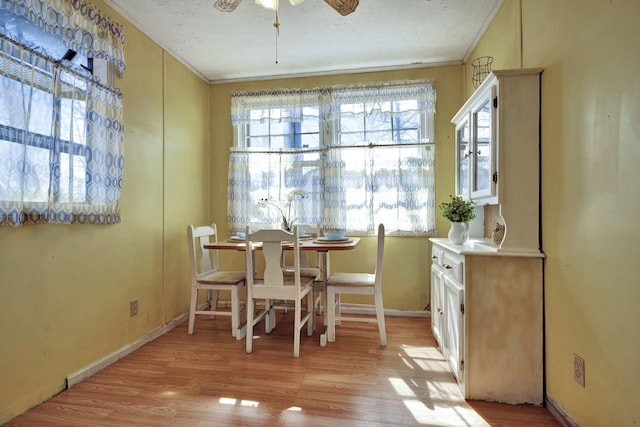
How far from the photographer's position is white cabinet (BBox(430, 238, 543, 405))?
1751mm

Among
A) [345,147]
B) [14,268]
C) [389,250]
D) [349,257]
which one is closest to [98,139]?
[14,268]

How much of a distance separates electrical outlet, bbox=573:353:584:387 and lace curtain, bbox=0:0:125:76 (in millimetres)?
3037

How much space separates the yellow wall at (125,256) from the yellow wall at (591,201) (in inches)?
105

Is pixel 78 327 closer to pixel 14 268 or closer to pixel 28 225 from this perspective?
pixel 14 268

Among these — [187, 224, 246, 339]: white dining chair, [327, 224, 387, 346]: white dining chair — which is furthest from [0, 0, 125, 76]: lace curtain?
[327, 224, 387, 346]: white dining chair

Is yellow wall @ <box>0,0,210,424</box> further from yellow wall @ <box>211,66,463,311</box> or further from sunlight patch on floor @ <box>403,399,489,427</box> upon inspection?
sunlight patch on floor @ <box>403,399,489,427</box>

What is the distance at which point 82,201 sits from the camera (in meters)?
2.01

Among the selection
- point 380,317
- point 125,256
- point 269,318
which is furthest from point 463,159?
point 125,256

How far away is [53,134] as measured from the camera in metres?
1.82

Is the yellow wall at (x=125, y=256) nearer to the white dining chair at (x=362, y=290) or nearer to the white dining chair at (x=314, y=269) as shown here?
the white dining chair at (x=314, y=269)

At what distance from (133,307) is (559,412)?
107 inches

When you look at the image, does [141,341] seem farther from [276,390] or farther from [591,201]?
[591,201]

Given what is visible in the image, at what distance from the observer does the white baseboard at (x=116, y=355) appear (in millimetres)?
1993

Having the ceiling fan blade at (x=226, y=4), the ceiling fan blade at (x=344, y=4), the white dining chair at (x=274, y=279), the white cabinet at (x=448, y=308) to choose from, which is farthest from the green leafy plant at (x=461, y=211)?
the ceiling fan blade at (x=226, y=4)
